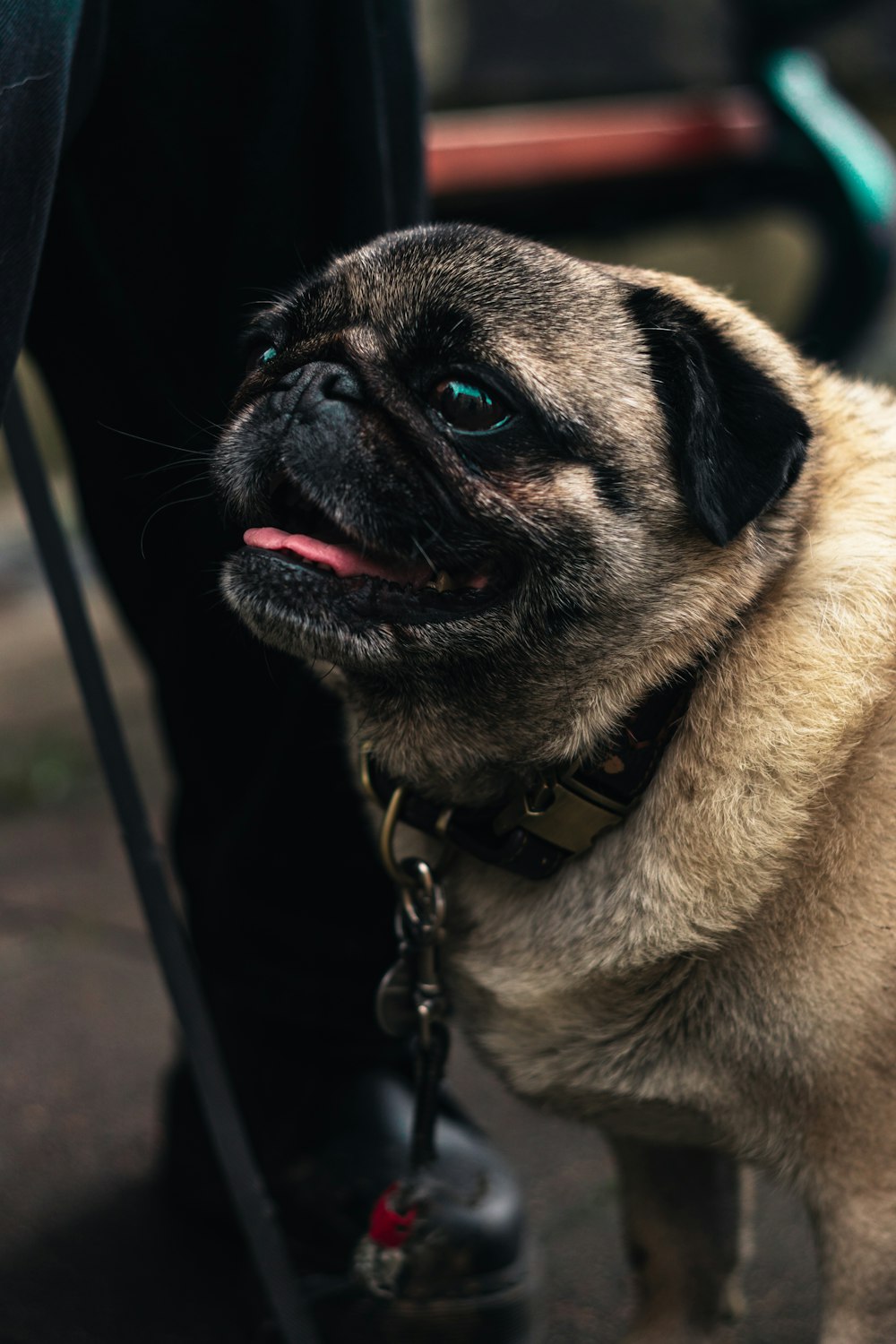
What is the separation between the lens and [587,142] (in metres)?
3.58

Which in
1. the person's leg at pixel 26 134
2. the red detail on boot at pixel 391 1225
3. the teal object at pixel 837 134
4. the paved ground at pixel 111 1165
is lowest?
the paved ground at pixel 111 1165

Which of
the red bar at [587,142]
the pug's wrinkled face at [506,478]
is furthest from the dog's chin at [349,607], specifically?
the red bar at [587,142]

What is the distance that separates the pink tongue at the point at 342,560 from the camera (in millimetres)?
1372

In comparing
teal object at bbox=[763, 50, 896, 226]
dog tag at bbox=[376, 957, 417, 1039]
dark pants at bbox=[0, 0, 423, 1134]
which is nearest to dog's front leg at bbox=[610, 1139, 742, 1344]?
dog tag at bbox=[376, 957, 417, 1039]

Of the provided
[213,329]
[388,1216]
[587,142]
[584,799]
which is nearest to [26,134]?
[213,329]

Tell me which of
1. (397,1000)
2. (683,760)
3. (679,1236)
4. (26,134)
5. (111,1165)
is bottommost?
(111,1165)

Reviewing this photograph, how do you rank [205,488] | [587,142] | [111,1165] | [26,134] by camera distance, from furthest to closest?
[587,142] < [111,1165] < [205,488] < [26,134]

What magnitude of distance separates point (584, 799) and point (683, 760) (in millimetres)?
115

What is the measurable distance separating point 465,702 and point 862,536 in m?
0.48

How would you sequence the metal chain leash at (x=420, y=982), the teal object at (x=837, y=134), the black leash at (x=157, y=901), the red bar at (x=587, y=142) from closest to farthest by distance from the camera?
1. the metal chain leash at (x=420, y=982)
2. the black leash at (x=157, y=901)
3. the red bar at (x=587, y=142)
4. the teal object at (x=837, y=134)

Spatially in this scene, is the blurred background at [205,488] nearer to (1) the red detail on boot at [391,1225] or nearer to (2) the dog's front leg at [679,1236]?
(2) the dog's front leg at [679,1236]

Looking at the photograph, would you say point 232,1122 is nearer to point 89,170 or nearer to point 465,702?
point 465,702

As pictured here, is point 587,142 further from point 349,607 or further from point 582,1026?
point 582,1026

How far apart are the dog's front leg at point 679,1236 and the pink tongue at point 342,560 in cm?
80
